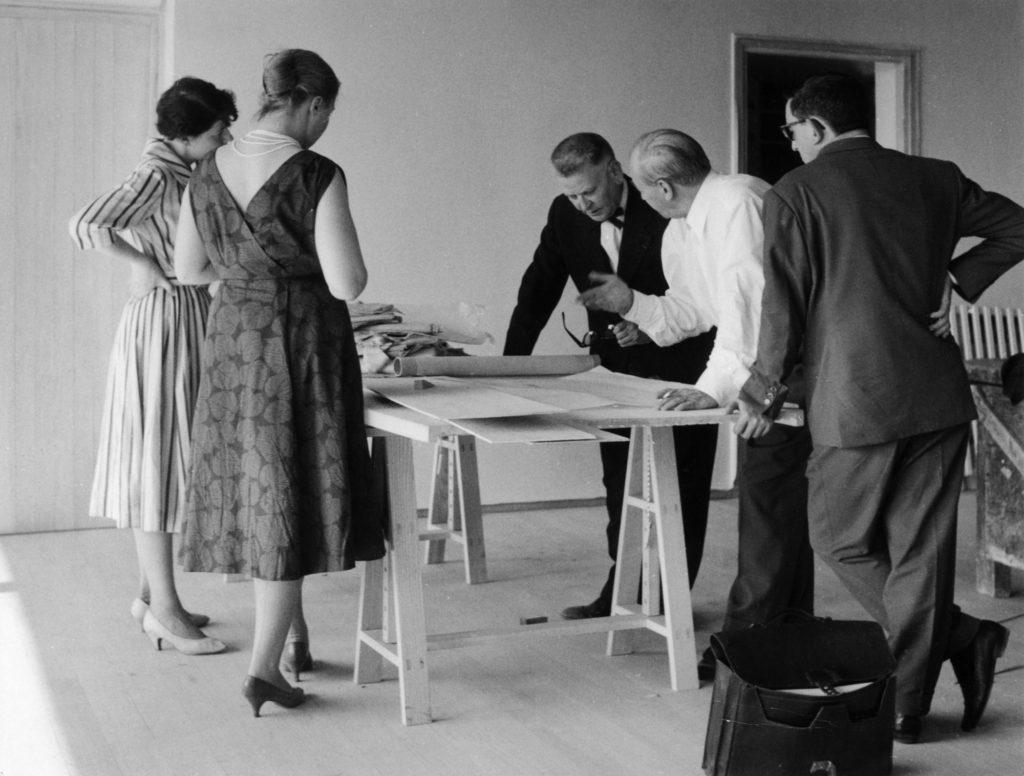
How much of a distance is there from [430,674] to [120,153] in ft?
10.5

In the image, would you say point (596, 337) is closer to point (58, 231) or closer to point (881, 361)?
point (881, 361)

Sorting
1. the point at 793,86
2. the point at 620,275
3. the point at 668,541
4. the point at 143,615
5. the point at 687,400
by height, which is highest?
the point at 793,86

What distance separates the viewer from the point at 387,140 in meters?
5.81

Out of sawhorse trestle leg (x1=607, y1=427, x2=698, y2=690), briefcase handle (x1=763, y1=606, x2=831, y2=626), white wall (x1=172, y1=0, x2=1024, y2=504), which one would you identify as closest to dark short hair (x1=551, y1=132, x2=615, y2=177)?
sawhorse trestle leg (x1=607, y1=427, x2=698, y2=690)

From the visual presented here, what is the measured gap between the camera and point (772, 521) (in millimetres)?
3213

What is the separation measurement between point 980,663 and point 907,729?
24 cm

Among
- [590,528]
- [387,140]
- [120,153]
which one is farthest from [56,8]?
[590,528]

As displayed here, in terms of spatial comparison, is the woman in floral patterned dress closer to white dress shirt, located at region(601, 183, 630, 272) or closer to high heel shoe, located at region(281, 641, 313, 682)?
high heel shoe, located at region(281, 641, 313, 682)

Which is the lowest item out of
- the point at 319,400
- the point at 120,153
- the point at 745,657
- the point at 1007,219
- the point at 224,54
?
the point at 745,657

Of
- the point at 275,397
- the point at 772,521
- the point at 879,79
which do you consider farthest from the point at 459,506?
the point at 879,79

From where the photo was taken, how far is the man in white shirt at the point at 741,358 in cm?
308

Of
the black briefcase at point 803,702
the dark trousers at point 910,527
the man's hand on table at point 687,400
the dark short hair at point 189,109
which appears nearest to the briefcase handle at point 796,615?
the black briefcase at point 803,702

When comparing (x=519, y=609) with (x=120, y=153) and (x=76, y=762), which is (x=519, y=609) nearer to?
(x=76, y=762)

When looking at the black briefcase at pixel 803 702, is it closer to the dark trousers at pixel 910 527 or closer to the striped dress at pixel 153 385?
the dark trousers at pixel 910 527
